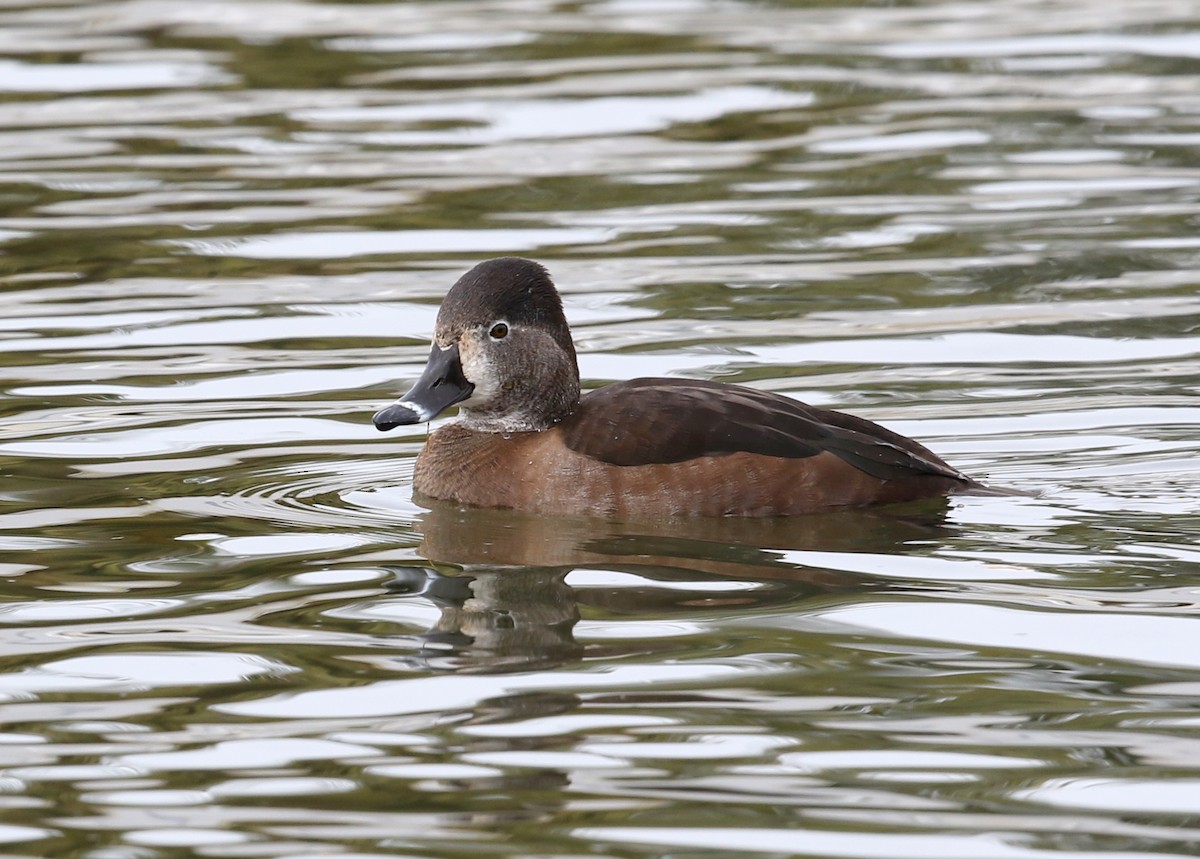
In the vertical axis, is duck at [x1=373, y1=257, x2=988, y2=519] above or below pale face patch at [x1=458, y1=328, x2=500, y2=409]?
below

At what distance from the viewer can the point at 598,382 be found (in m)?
9.64

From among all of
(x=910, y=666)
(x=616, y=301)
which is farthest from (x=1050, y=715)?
(x=616, y=301)

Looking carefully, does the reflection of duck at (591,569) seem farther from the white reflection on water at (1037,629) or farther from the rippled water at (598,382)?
the white reflection on water at (1037,629)

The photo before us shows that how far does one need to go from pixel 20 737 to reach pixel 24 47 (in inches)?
486

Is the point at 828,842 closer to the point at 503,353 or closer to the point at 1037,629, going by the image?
the point at 1037,629

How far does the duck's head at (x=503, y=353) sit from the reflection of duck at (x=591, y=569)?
0.48 metres

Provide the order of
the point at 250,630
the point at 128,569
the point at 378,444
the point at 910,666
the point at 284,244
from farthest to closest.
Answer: the point at 284,244 → the point at 378,444 → the point at 128,569 → the point at 250,630 → the point at 910,666

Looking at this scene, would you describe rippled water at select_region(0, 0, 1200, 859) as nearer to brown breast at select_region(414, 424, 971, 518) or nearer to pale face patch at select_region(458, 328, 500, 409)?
brown breast at select_region(414, 424, 971, 518)

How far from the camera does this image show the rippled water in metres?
4.94

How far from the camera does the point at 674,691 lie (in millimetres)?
5488

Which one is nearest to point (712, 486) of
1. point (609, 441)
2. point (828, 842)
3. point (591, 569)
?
point (609, 441)

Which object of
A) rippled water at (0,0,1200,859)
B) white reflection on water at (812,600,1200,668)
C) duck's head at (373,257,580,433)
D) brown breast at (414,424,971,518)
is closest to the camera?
rippled water at (0,0,1200,859)

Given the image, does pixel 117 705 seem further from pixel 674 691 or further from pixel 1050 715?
pixel 1050 715

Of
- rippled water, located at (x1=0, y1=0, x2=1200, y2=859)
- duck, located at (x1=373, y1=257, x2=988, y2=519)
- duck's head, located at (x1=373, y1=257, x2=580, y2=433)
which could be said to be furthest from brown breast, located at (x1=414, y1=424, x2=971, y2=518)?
duck's head, located at (x1=373, y1=257, x2=580, y2=433)
